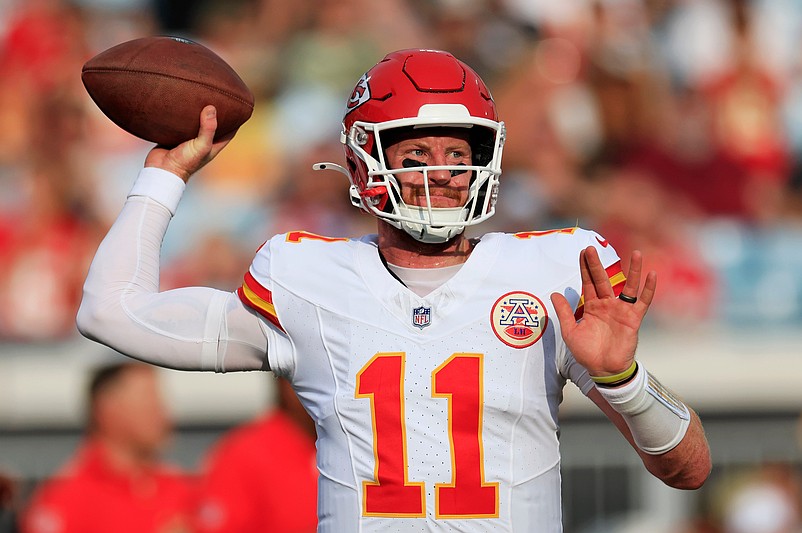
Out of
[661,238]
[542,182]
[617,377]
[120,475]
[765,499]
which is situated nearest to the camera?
[617,377]

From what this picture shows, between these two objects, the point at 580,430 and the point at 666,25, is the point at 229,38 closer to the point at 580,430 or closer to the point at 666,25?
the point at 666,25

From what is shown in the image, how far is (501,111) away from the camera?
7.64m

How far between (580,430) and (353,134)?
4.02m

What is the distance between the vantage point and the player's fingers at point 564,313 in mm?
2438

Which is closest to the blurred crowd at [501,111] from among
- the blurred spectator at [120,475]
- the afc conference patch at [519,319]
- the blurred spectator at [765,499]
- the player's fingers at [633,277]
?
the blurred spectator at [765,499]

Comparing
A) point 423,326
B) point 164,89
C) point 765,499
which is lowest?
point 765,499

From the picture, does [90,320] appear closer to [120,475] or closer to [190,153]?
[190,153]

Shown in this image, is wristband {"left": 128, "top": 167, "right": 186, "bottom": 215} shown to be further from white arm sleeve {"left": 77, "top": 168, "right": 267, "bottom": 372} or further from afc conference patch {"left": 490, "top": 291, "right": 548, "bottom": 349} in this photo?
afc conference patch {"left": 490, "top": 291, "right": 548, "bottom": 349}

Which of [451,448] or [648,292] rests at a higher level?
[648,292]

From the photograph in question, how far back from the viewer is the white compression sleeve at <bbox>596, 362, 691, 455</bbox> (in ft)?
8.01

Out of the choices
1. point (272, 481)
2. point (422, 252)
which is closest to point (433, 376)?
point (422, 252)

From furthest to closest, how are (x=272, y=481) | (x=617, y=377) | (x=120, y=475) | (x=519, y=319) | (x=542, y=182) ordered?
(x=542, y=182)
(x=120, y=475)
(x=272, y=481)
(x=519, y=319)
(x=617, y=377)

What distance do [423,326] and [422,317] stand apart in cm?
2

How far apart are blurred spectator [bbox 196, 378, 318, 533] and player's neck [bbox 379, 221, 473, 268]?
213cm
